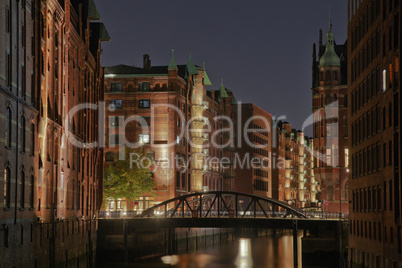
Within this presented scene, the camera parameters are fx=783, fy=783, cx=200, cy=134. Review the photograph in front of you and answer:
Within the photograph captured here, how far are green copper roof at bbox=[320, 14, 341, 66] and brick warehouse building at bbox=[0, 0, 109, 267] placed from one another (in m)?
44.2

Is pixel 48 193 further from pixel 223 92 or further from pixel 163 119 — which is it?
pixel 223 92

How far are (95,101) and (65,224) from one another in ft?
66.9

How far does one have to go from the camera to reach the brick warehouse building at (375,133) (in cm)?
4544

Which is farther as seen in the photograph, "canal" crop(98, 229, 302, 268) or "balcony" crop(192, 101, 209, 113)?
"balcony" crop(192, 101, 209, 113)

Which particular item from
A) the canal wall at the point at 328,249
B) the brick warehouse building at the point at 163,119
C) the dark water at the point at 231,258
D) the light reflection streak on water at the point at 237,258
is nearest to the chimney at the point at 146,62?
the brick warehouse building at the point at 163,119

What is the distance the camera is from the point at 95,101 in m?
76.9

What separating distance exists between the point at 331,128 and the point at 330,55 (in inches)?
432

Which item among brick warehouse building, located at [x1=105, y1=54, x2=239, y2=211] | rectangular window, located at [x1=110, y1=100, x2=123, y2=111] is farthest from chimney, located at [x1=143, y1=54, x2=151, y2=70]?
rectangular window, located at [x1=110, y1=100, x2=123, y2=111]

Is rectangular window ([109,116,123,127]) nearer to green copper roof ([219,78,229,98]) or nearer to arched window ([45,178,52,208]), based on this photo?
green copper roof ([219,78,229,98])

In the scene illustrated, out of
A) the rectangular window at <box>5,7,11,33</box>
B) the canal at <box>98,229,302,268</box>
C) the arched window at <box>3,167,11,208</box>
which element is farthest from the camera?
the canal at <box>98,229,302,268</box>

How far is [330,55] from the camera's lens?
4407 inches

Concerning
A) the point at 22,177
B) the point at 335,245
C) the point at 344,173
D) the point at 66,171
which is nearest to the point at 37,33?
the point at 22,177

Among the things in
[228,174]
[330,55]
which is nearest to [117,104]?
[330,55]

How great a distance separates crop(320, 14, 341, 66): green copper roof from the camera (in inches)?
4372
